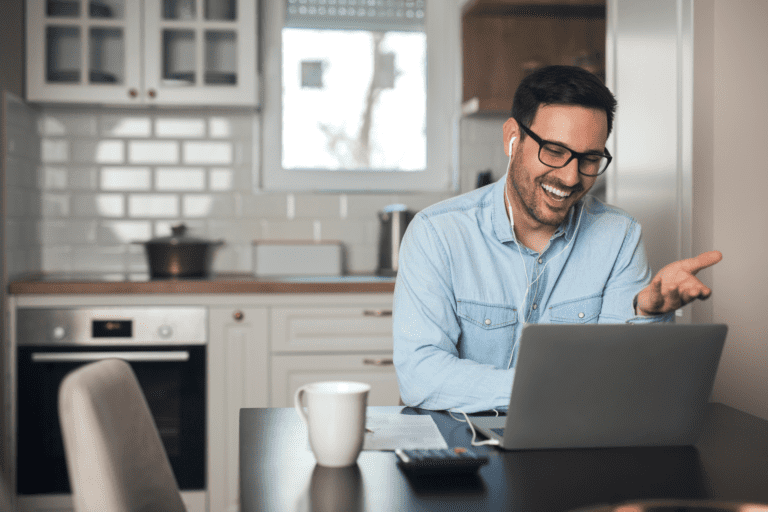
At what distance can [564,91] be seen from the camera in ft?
4.51

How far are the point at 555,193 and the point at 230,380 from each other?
1583 millimetres

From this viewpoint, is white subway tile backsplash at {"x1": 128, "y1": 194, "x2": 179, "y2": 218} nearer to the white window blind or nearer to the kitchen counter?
the kitchen counter

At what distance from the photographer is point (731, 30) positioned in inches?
64.7

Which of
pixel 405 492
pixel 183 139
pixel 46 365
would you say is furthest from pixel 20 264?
pixel 405 492

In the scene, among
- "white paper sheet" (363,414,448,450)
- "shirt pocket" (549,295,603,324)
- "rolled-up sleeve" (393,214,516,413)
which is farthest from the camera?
"shirt pocket" (549,295,603,324)

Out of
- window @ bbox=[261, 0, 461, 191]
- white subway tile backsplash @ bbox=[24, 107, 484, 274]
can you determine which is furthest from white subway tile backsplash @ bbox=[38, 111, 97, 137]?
window @ bbox=[261, 0, 461, 191]

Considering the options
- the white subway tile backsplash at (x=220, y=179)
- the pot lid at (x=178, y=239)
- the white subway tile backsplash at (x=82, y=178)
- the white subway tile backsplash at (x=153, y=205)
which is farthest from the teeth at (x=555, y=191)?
the white subway tile backsplash at (x=82, y=178)

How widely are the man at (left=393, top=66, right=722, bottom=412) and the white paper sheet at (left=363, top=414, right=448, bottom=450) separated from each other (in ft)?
0.53

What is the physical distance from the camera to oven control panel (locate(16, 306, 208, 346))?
2.46 meters

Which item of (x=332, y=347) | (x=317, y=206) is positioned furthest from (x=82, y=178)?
(x=332, y=347)

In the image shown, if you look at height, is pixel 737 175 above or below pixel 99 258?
above

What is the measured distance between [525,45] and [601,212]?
168cm

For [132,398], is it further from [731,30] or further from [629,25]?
[629,25]

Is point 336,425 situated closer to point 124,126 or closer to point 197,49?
point 197,49
